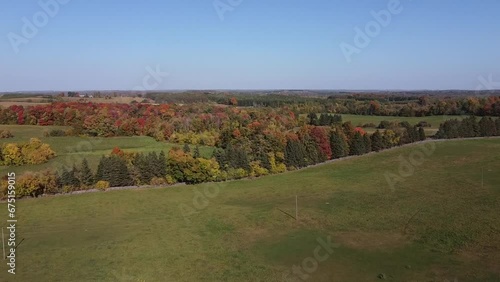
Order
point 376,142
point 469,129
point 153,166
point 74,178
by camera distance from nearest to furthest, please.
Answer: point 74,178 < point 153,166 < point 376,142 < point 469,129

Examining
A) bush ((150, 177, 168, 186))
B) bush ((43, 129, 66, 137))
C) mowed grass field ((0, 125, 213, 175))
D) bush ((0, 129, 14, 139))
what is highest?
bush ((0, 129, 14, 139))

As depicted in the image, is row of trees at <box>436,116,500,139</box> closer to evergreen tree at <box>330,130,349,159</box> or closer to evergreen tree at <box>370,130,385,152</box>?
evergreen tree at <box>370,130,385,152</box>

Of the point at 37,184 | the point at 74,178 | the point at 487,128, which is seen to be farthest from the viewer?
the point at 487,128

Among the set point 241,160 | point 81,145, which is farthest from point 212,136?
point 241,160

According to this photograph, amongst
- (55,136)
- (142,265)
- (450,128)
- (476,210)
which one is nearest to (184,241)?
(142,265)

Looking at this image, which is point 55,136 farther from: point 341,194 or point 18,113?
point 341,194

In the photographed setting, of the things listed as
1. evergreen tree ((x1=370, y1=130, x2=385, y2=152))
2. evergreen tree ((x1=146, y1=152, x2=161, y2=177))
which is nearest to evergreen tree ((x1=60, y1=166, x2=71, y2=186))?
evergreen tree ((x1=146, y1=152, x2=161, y2=177))

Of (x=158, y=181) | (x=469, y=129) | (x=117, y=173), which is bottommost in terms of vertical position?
(x=158, y=181)

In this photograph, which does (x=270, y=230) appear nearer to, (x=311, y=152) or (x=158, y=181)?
(x=158, y=181)
